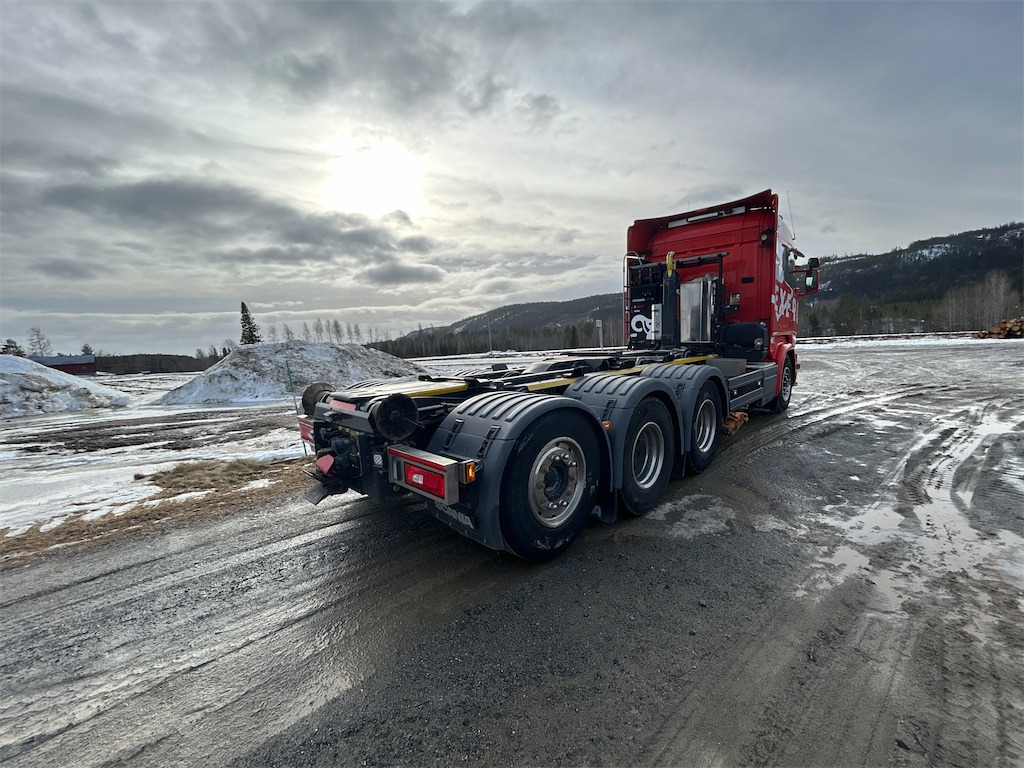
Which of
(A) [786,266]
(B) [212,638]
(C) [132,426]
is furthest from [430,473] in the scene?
(C) [132,426]

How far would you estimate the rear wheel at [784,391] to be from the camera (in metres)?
8.78

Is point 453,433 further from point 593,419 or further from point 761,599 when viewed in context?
point 761,599

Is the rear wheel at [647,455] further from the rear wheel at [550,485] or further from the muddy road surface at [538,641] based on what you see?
the rear wheel at [550,485]

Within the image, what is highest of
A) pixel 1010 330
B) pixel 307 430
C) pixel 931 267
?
pixel 931 267

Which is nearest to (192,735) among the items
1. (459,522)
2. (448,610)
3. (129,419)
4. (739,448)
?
(448,610)

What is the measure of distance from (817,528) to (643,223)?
646cm

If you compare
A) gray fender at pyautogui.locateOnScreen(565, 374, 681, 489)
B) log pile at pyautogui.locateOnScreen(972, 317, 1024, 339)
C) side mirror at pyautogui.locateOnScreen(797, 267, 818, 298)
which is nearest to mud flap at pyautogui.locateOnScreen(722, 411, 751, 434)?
gray fender at pyautogui.locateOnScreen(565, 374, 681, 489)

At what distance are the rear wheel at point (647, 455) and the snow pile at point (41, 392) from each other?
64.9ft

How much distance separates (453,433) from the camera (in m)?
3.45

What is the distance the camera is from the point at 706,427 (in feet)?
19.1

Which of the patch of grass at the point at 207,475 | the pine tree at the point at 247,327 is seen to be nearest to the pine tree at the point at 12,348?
the pine tree at the point at 247,327

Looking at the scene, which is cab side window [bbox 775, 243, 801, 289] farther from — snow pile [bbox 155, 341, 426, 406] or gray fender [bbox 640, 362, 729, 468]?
snow pile [bbox 155, 341, 426, 406]

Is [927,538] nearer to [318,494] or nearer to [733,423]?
[733,423]

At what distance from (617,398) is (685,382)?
158cm
